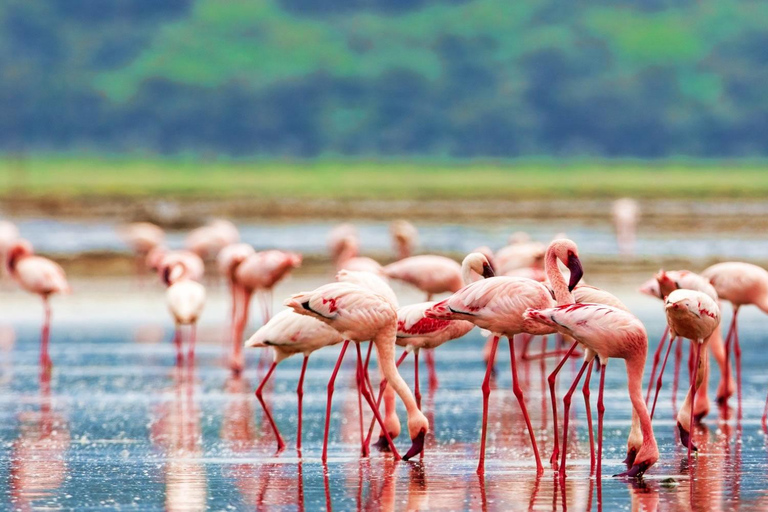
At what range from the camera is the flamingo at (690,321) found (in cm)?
792

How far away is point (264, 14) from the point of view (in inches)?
4173

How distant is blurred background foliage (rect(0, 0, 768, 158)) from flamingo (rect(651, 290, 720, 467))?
268 feet


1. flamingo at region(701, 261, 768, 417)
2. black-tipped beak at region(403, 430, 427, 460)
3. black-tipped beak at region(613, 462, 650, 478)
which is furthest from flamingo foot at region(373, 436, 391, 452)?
flamingo at region(701, 261, 768, 417)

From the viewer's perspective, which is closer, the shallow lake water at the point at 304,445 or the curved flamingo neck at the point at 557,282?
the shallow lake water at the point at 304,445

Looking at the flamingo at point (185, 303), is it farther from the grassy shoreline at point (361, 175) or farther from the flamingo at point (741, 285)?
the grassy shoreline at point (361, 175)

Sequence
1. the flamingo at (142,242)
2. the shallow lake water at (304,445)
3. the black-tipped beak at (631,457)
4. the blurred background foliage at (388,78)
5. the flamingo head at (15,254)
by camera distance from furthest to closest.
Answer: the blurred background foliage at (388,78), the flamingo at (142,242), the flamingo head at (15,254), the black-tipped beak at (631,457), the shallow lake water at (304,445)

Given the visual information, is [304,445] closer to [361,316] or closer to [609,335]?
[361,316]

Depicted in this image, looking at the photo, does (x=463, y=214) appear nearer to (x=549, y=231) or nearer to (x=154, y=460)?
(x=549, y=231)

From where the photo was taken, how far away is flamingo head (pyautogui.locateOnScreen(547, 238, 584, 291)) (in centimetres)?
761

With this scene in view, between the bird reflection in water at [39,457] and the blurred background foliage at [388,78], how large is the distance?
8119cm

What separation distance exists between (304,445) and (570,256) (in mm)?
1969

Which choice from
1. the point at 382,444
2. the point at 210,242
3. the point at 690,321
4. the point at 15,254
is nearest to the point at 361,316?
the point at 382,444

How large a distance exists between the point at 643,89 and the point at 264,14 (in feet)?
96.4

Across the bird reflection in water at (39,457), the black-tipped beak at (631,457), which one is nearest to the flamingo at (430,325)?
the black-tipped beak at (631,457)
